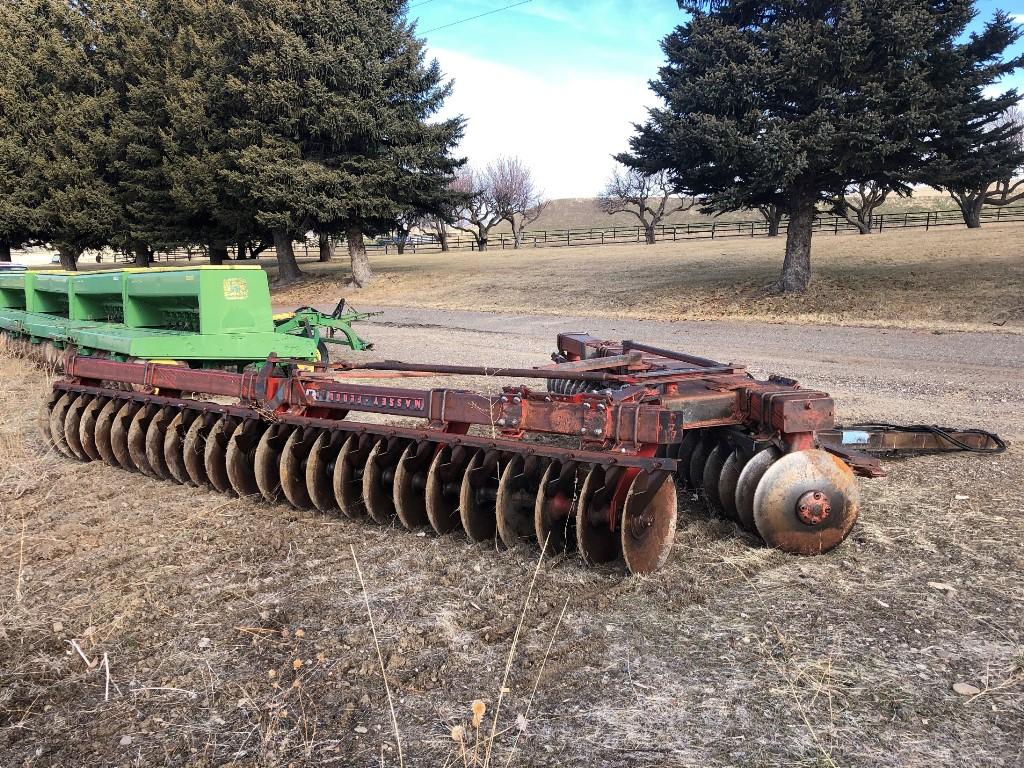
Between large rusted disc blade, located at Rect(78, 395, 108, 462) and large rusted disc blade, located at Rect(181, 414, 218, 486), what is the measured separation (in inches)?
38.7

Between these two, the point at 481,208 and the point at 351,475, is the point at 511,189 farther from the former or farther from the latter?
the point at 351,475

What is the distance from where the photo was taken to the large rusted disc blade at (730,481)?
13.7 ft

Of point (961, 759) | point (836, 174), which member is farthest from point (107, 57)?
point (961, 759)

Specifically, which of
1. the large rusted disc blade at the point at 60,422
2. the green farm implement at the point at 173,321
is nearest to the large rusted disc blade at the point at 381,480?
the green farm implement at the point at 173,321

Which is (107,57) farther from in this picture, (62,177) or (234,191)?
(234,191)

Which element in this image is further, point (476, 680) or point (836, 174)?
point (836, 174)

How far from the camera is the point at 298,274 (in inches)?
1158

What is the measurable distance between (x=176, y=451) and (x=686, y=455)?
3.29m

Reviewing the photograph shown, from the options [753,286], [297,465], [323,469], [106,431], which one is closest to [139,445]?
[106,431]

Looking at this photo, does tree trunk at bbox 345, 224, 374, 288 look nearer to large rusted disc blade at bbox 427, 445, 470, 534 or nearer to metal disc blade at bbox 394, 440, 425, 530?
metal disc blade at bbox 394, 440, 425, 530

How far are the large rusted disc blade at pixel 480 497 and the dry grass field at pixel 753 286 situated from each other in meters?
11.3

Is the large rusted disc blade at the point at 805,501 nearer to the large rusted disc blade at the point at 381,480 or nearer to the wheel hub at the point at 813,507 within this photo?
the wheel hub at the point at 813,507

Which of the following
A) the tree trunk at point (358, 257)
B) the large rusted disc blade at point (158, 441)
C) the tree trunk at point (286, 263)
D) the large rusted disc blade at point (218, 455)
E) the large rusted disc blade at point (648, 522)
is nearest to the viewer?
the large rusted disc blade at point (648, 522)

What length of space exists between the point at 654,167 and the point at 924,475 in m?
12.2
